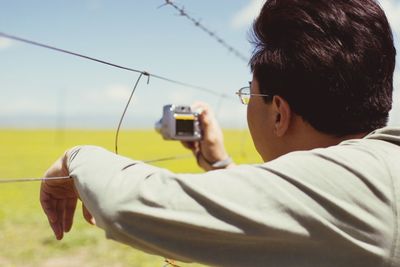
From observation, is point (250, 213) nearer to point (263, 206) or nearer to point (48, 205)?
point (263, 206)

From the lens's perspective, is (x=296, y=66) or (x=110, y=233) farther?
(x=296, y=66)

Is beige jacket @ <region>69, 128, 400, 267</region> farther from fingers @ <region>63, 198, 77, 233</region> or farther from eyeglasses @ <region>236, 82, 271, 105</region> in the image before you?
eyeglasses @ <region>236, 82, 271, 105</region>

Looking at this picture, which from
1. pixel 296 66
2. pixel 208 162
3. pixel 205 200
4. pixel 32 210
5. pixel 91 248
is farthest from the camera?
pixel 32 210

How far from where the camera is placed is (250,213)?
1.00 m

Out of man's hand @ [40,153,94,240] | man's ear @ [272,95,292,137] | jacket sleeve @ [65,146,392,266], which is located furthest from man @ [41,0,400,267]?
man's ear @ [272,95,292,137]

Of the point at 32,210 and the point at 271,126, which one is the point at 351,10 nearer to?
the point at 271,126

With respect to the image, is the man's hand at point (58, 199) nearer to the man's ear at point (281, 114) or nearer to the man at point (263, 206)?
the man at point (263, 206)

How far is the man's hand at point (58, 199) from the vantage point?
1336 millimetres

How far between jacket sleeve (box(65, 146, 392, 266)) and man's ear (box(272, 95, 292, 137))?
0.88 ft

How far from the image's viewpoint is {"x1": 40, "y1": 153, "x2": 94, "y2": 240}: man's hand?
1.34 meters

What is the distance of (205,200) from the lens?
3.29 ft

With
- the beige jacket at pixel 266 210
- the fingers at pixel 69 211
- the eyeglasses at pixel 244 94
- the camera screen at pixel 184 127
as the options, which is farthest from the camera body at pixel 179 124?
the beige jacket at pixel 266 210

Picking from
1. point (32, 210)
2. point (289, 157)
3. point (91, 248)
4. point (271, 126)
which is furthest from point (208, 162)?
point (32, 210)

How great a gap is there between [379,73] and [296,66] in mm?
198
